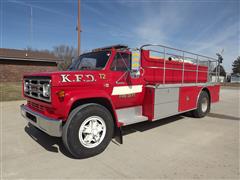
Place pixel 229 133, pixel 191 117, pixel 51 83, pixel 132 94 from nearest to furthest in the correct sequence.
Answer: pixel 51 83 → pixel 132 94 → pixel 229 133 → pixel 191 117

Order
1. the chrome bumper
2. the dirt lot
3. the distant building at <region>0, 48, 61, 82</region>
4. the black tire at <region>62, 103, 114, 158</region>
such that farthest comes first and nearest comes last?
the distant building at <region>0, 48, 61, 82</region>
the black tire at <region>62, 103, 114, 158</region>
the chrome bumper
the dirt lot

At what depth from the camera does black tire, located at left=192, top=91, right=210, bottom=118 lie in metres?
6.01

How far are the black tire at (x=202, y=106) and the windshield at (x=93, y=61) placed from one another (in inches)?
→ 155

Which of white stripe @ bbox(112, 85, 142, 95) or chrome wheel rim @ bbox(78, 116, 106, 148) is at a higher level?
white stripe @ bbox(112, 85, 142, 95)

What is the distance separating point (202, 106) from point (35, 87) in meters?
5.51

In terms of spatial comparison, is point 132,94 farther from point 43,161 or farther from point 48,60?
point 48,60

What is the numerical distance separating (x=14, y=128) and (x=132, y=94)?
3.41 m

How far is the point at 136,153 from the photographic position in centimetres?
329

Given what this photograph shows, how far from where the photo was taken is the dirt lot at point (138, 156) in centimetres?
265

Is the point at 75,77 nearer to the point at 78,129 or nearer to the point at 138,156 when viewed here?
the point at 78,129

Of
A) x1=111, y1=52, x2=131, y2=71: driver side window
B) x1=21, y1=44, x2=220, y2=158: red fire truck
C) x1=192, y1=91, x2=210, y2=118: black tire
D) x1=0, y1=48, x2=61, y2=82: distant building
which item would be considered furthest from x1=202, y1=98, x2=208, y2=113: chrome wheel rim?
x1=0, y1=48, x2=61, y2=82: distant building

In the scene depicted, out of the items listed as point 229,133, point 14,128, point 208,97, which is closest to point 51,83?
point 14,128

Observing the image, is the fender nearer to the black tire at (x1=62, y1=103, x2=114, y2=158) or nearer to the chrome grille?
the black tire at (x1=62, y1=103, x2=114, y2=158)

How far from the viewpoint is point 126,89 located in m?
3.91
